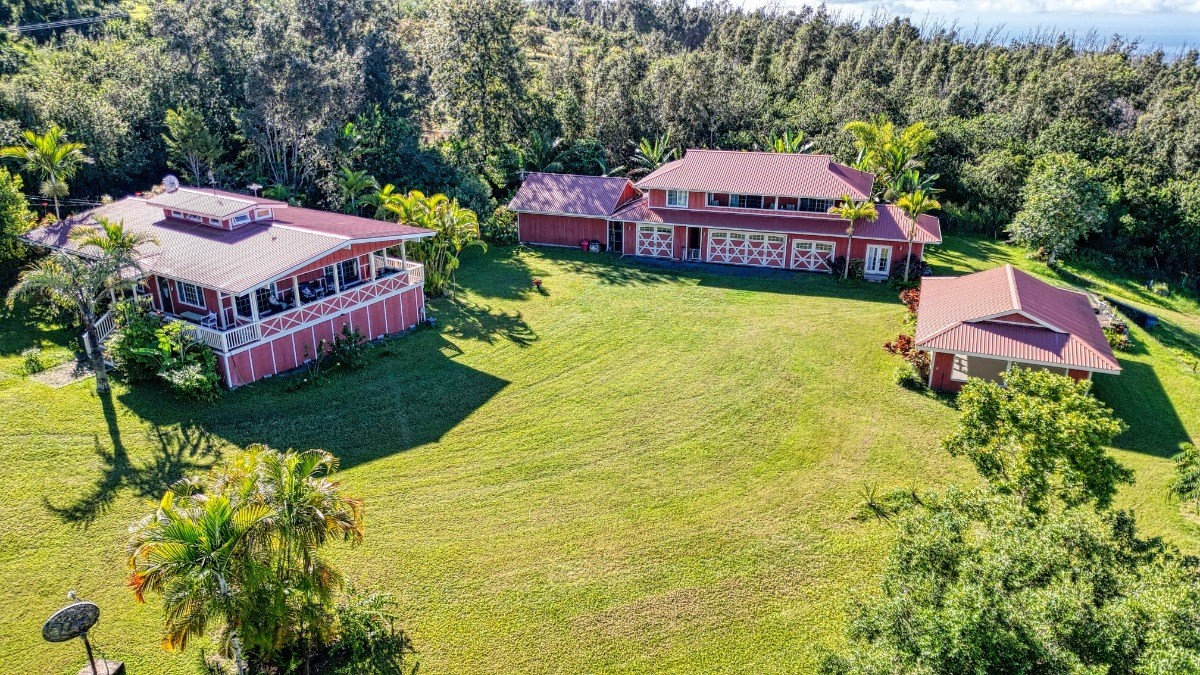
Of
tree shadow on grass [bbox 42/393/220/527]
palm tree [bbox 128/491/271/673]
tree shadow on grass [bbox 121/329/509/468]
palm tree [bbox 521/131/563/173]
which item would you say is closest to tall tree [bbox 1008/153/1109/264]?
palm tree [bbox 521/131/563/173]

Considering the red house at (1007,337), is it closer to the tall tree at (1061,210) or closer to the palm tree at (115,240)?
the tall tree at (1061,210)

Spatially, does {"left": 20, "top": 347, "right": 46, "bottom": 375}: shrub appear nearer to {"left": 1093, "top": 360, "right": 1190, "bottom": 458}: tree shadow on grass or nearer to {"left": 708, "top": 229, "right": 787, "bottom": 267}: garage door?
{"left": 708, "top": 229, "right": 787, "bottom": 267}: garage door

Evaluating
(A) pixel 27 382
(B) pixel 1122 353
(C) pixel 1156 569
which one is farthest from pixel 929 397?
(A) pixel 27 382

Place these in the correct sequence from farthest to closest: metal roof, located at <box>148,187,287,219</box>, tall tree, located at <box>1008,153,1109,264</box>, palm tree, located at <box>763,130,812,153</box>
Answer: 1. palm tree, located at <box>763,130,812,153</box>
2. tall tree, located at <box>1008,153,1109,264</box>
3. metal roof, located at <box>148,187,287,219</box>

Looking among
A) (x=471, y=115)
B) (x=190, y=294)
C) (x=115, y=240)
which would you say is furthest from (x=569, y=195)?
(x=115, y=240)

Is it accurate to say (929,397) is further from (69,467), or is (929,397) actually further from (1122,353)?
(69,467)

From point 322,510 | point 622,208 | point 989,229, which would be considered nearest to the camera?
point 322,510

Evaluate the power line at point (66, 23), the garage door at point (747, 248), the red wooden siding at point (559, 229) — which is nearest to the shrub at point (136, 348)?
the red wooden siding at point (559, 229)
